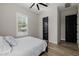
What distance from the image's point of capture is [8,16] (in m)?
1.40

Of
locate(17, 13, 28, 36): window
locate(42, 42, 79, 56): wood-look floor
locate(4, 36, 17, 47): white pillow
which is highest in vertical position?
locate(17, 13, 28, 36): window

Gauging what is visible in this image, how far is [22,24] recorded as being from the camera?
5.03 feet

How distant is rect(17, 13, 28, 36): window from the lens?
58.2 inches

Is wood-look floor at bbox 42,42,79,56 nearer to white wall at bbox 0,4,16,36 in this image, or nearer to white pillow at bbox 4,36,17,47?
white pillow at bbox 4,36,17,47

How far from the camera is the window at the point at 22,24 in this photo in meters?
1.48

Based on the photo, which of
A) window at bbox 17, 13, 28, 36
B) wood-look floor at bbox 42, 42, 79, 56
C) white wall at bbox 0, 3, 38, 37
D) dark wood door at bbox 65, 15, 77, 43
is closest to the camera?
white wall at bbox 0, 3, 38, 37

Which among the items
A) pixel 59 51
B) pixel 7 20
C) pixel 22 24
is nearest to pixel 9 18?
pixel 7 20

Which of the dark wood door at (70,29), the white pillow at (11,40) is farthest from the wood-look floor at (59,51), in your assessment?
the dark wood door at (70,29)

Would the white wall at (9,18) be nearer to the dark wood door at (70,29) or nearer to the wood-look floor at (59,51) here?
the wood-look floor at (59,51)

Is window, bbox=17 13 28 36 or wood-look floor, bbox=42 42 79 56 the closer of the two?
window, bbox=17 13 28 36

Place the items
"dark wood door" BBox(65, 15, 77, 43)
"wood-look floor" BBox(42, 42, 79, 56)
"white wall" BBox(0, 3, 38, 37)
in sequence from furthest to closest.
A: "dark wood door" BBox(65, 15, 77, 43) < "wood-look floor" BBox(42, 42, 79, 56) < "white wall" BBox(0, 3, 38, 37)

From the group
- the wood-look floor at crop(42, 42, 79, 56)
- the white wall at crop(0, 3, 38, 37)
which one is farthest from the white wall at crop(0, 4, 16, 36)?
the wood-look floor at crop(42, 42, 79, 56)

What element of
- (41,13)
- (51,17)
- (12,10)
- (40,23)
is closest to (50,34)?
(51,17)

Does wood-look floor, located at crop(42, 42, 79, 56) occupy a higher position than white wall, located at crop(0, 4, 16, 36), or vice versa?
white wall, located at crop(0, 4, 16, 36)
